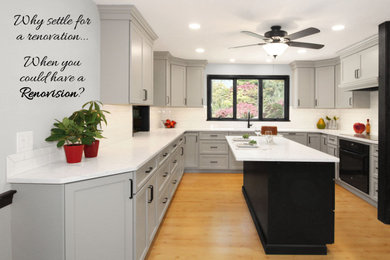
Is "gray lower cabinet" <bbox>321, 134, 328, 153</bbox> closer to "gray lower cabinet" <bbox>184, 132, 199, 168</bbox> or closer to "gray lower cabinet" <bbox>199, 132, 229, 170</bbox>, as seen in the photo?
"gray lower cabinet" <bbox>199, 132, 229, 170</bbox>

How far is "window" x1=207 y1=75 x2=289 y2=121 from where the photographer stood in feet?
19.7

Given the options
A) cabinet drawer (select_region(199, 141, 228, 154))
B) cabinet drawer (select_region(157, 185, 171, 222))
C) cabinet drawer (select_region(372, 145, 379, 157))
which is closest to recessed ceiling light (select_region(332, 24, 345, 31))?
cabinet drawer (select_region(372, 145, 379, 157))

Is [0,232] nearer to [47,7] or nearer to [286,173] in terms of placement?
[47,7]

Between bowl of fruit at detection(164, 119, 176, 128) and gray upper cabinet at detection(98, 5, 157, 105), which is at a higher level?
gray upper cabinet at detection(98, 5, 157, 105)

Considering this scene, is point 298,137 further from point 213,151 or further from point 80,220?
point 80,220

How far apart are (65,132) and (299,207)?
2.01 metres

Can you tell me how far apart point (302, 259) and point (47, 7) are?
2.87m

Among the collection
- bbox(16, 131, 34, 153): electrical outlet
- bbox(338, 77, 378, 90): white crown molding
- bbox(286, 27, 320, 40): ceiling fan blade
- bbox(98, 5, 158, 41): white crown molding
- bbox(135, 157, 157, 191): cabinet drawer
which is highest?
bbox(98, 5, 158, 41): white crown molding

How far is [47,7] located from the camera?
1892 millimetres

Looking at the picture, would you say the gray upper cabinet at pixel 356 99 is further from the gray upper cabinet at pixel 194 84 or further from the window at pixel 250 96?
the gray upper cabinet at pixel 194 84

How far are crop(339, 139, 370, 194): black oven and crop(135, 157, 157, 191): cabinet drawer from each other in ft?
9.88

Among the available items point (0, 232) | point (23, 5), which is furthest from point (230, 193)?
point (23, 5)

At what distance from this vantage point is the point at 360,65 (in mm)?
4074

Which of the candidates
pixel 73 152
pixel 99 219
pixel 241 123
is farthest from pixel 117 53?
pixel 241 123
